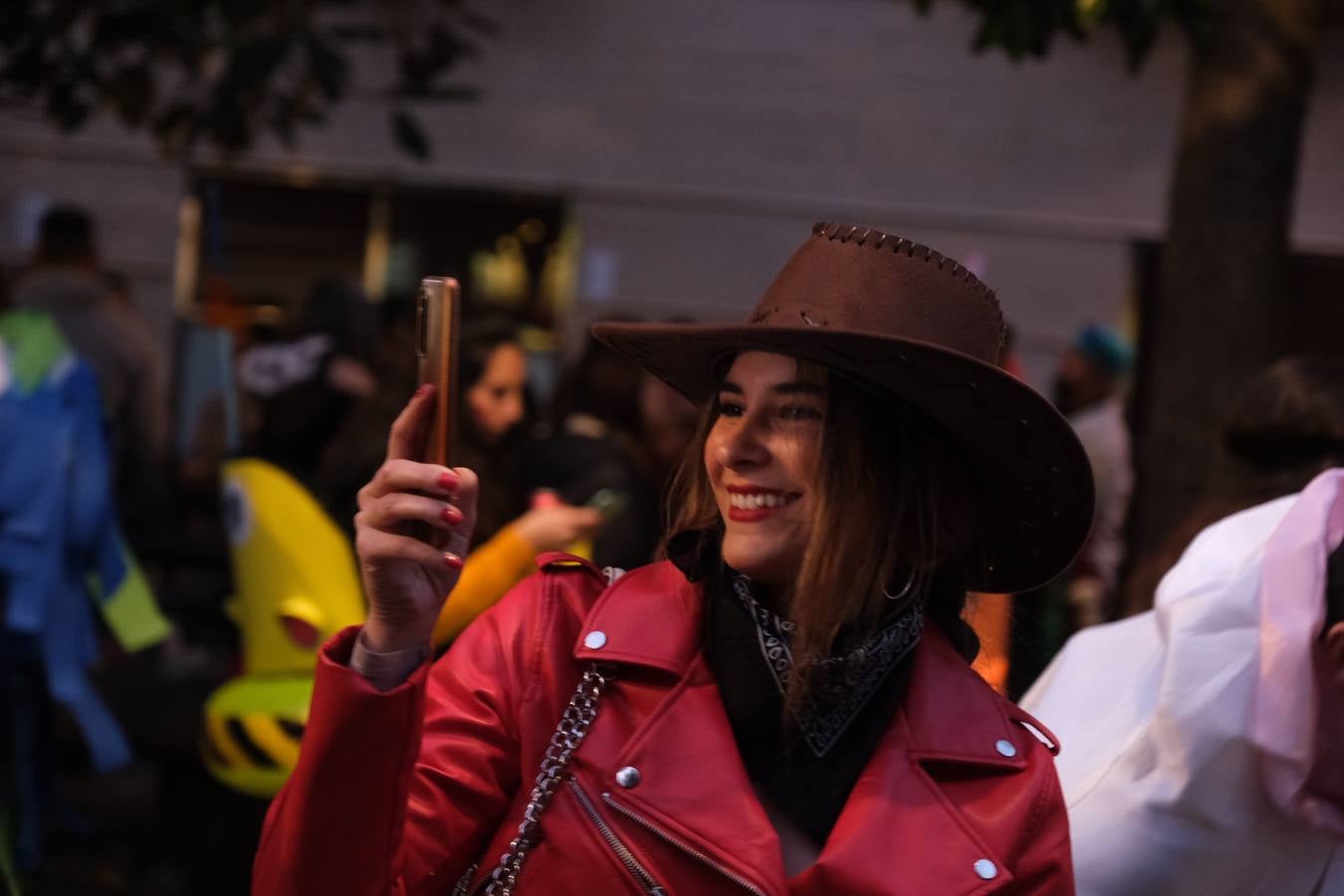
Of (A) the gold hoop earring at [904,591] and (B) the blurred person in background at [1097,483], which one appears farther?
(B) the blurred person in background at [1097,483]

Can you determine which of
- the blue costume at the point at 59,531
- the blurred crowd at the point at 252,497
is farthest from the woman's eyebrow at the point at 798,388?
the blue costume at the point at 59,531

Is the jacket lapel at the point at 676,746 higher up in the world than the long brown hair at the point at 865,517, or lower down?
lower down

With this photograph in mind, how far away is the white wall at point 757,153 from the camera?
11234 mm

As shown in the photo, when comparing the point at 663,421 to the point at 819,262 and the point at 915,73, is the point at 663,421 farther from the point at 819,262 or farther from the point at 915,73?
the point at 915,73

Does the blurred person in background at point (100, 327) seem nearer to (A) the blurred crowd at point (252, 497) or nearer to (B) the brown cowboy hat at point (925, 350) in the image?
(A) the blurred crowd at point (252, 497)

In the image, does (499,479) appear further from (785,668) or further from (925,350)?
(925,350)

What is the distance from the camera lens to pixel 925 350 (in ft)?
7.53

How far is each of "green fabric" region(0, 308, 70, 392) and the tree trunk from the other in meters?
3.49

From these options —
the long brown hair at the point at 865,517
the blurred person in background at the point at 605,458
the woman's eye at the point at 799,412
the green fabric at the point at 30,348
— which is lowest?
the green fabric at the point at 30,348

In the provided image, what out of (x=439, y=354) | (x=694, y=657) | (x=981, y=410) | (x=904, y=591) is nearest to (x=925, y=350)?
(x=981, y=410)

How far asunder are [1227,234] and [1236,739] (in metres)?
3.24

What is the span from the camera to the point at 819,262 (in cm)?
251

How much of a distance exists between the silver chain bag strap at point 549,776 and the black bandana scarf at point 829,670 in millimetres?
246

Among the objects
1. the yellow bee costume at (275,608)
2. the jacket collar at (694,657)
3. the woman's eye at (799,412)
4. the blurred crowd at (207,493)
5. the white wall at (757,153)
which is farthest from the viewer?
the white wall at (757,153)
